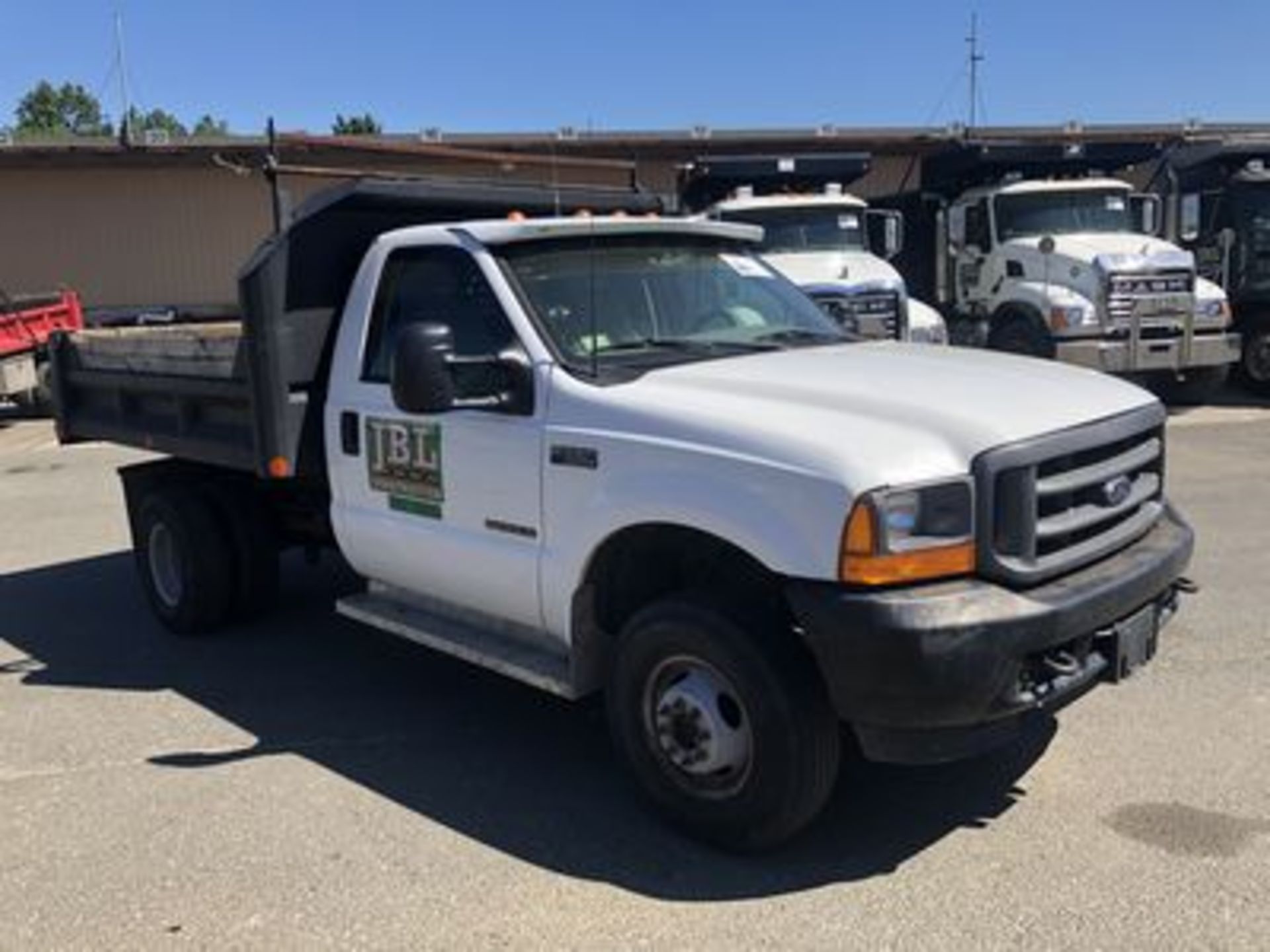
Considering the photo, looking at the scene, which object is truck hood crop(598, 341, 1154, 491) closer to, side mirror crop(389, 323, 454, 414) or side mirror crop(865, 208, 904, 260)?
side mirror crop(389, 323, 454, 414)

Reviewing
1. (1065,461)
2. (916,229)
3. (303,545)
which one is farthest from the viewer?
(916,229)

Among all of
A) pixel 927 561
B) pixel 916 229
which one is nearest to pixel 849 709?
pixel 927 561

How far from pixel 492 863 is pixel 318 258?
2.85 meters

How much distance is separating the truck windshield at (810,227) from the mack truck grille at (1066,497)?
10642 mm

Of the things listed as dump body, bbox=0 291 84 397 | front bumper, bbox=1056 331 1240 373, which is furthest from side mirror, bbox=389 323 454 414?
dump body, bbox=0 291 84 397

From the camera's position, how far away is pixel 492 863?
13.9 feet

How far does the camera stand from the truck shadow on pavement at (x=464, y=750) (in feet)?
13.9

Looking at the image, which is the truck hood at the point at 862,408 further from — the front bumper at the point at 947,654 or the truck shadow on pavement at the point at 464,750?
the truck shadow on pavement at the point at 464,750

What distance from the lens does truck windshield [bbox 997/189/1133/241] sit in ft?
51.6

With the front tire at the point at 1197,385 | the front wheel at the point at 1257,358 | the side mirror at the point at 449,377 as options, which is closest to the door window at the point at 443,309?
the side mirror at the point at 449,377

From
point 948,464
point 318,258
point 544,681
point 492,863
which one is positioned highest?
point 318,258

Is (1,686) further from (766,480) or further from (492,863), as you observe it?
(766,480)

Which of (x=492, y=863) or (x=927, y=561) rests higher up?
(x=927, y=561)

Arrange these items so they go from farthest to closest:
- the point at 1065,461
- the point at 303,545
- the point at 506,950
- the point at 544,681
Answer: the point at 303,545, the point at 544,681, the point at 1065,461, the point at 506,950
